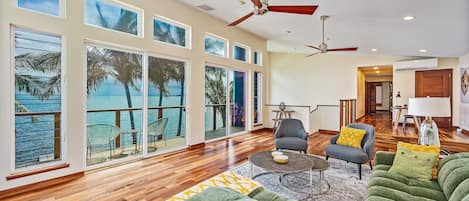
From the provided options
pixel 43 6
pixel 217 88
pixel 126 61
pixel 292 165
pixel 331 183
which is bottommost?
pixel 331 183

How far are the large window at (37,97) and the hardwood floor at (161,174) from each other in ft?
2.03

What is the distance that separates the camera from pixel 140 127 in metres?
4.63

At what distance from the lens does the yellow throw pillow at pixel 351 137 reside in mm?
4051

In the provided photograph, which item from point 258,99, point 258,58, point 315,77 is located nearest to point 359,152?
point 258,99

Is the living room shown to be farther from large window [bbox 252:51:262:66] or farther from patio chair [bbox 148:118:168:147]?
large window [bbox 252:51:262:66]

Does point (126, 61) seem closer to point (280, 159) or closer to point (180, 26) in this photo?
point (180, 26)

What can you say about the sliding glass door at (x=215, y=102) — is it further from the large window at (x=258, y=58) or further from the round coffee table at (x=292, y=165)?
the round coffee table at (x=292, y=165)

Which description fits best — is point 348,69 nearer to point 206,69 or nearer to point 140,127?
point 206,69

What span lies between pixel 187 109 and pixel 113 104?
5.32 ft

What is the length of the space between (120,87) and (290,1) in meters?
3.47

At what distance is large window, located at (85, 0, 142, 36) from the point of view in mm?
3861

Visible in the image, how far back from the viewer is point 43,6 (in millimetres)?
3328

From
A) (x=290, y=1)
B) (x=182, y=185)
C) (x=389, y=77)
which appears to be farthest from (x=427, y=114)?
(x=389, y=77)

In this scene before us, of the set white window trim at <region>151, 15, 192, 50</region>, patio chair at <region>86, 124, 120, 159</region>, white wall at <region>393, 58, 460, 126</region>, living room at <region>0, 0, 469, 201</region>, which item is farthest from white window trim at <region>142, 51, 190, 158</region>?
white wall at <region>393, 58, 460, 126</region>
